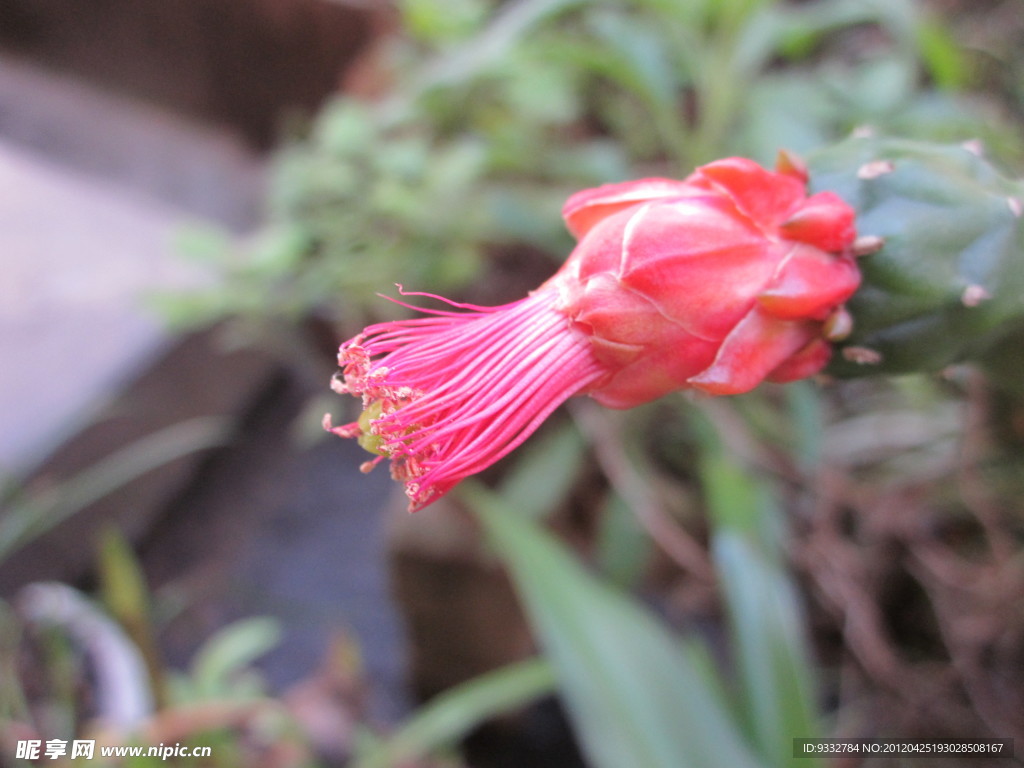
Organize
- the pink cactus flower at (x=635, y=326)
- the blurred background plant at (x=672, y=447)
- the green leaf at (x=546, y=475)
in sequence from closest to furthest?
the pink cactus flower at (x=635, y=326) → the blurred background plant at (x=672, y=447) → the green leaf at (x=546, y=475)

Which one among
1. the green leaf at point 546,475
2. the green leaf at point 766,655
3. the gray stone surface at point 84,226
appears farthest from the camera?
the gray stone surface at point 84,226

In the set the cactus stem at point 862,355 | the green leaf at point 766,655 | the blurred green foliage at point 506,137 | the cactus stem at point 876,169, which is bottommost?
the green leaf at point 766,655

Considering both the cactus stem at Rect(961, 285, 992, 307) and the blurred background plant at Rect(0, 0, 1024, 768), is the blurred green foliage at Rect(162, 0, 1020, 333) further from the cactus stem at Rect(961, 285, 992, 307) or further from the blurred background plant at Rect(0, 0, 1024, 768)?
the cactus stem at Rect(961, 285, 992, 307)

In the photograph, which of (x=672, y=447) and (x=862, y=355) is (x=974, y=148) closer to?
(x=862, y=355)

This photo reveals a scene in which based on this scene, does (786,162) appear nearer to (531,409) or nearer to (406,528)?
(531,409)

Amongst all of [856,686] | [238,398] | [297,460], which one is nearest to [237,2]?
[238,398]

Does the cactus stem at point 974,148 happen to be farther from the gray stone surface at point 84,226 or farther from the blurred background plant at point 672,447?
the gray stone surface at point 84,226

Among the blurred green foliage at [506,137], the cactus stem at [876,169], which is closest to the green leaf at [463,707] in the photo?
the blurred green foliage at [506,137]
